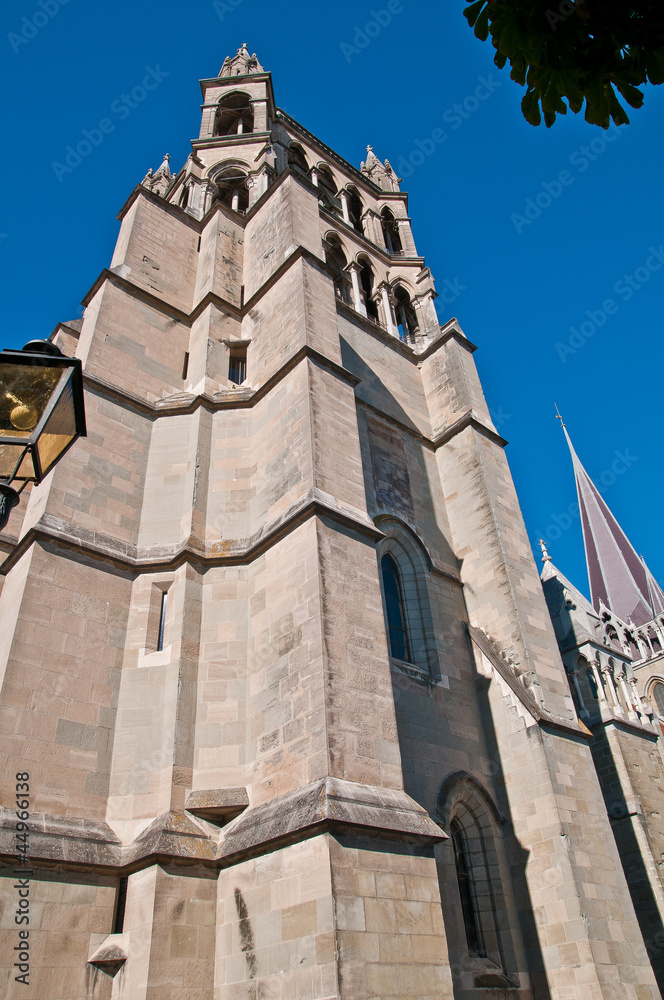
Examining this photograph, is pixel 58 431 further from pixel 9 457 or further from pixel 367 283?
pixel 367 283

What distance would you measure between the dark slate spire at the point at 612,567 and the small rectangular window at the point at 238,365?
34.5m

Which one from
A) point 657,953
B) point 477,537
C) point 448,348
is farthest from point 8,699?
point 657,953

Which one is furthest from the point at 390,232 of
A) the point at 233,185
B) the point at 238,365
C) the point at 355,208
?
the point at 238,365

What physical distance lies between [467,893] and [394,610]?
171 inches

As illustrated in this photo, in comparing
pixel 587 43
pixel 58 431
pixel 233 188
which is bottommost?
pixel 58 431

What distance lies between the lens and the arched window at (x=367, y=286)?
19406mm

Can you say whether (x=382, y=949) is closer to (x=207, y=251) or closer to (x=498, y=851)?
(x=498, y=851)

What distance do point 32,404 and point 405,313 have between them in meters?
17.5

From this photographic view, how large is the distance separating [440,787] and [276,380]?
6671 millimetres

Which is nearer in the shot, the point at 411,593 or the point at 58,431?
the point at 58,431

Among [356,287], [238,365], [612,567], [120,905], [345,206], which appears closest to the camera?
[120,905]

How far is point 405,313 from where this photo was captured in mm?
20172

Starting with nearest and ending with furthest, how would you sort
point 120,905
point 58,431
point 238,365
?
point 58,431 → point 120,905 → point 238,365

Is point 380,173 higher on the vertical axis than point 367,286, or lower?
higher
